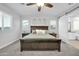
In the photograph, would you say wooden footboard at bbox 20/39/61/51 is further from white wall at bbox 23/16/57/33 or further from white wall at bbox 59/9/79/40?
white wall at bbox 23/16/57/33

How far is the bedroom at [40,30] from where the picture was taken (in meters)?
3.66

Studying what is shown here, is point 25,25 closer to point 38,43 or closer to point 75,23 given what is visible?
point 38,43

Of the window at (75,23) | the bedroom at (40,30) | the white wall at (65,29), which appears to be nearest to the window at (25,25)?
the bedroom at (40,30)

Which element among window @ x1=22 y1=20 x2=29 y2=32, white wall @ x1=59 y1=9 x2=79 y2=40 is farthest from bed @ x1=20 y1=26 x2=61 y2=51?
window @ x1=22 y1=20 x2=29 y2=32

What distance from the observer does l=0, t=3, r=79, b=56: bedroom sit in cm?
366

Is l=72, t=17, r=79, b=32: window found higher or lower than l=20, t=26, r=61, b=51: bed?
higher

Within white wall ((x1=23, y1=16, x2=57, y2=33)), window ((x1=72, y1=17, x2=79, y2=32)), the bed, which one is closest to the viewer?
the bed

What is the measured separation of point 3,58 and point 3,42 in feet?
9.08

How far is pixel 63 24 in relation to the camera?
15.4ft

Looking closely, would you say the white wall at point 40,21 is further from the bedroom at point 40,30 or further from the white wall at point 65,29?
the white wall at point 65,29

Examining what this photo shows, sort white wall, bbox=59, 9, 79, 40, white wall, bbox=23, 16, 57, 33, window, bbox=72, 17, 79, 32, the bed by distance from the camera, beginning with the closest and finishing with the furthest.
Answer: the bed, window, bbox=72, 17, 79, 32, white wall, bbox=59, 9, 79, 40, white wall, bbox=23, 16, 57, 33

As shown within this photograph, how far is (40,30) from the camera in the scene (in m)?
6.13

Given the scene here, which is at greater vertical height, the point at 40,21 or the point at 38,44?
the point at 40,21

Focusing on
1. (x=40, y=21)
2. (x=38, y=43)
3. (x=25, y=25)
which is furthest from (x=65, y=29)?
(x=25, y=25)
